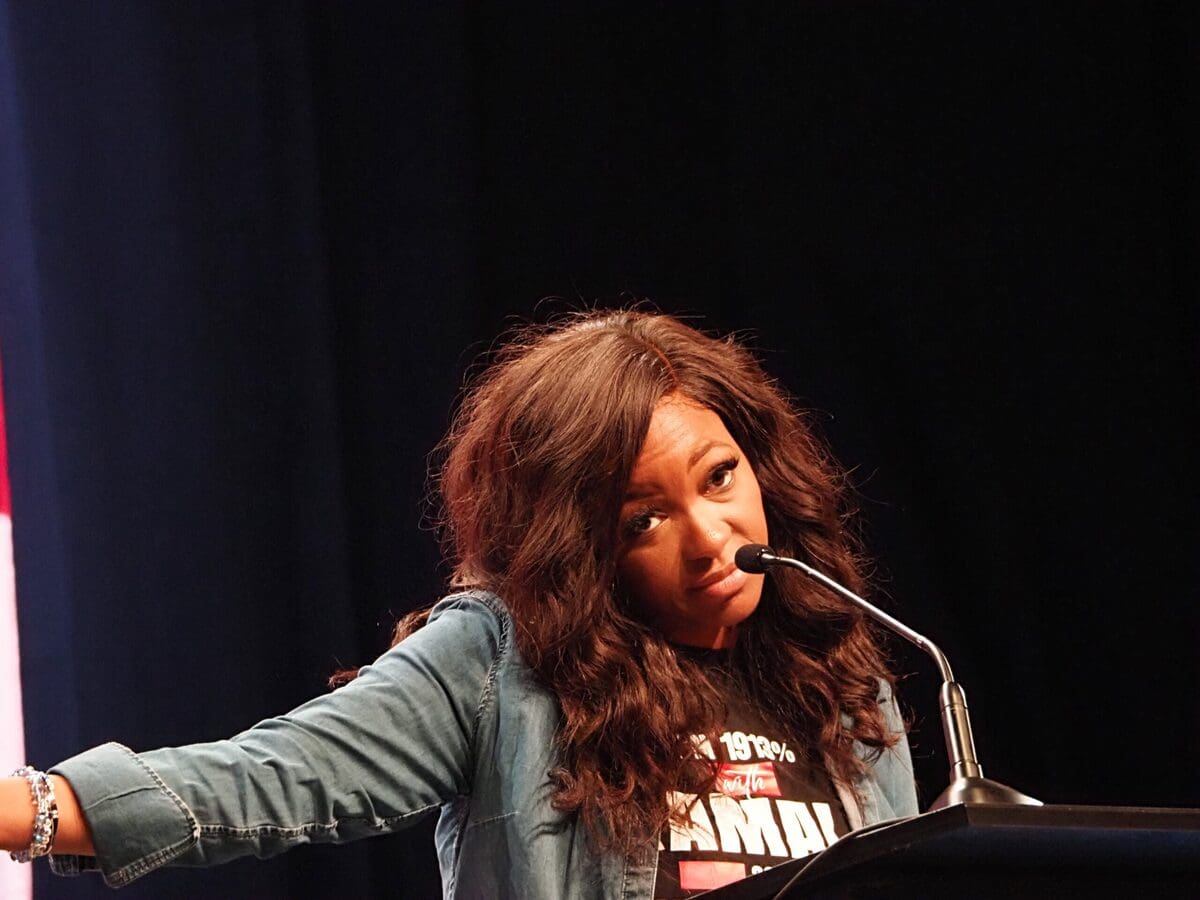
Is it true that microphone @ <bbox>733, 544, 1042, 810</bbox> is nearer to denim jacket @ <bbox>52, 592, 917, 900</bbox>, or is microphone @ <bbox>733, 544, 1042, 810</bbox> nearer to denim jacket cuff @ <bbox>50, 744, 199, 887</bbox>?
denim jacket @ <bbox>52, 592, 917, 900</bbox>

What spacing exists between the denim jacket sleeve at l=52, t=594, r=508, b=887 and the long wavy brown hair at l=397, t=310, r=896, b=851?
8cm

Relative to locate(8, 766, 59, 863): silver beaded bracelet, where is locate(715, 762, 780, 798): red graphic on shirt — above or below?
below

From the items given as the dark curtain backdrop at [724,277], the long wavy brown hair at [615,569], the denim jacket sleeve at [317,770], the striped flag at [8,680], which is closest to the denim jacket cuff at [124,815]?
the denim jacket sleeve at [317,770]

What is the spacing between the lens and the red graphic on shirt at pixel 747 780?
168 cm

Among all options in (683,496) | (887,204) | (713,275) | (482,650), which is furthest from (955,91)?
(482,650)

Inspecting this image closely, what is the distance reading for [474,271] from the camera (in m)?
2.60

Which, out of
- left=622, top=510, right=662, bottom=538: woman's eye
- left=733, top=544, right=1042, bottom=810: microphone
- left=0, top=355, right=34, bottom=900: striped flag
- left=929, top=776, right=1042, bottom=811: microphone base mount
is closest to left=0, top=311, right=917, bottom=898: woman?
left=622, top=510, right=662, bottom=538: woman's eye

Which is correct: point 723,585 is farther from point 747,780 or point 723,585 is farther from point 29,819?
point 29,819

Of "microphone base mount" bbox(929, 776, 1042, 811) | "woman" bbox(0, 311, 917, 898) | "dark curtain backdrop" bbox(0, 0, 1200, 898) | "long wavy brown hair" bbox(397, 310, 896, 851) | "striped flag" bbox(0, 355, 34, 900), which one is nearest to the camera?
"microphone base mount" bbox(929, 776, 1042, 811)

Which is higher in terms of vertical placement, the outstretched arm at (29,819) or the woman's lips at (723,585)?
the woman's lips at (723,585)

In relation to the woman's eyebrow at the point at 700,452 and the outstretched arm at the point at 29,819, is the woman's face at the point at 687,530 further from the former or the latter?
the outstretched arm at the point at 29,819

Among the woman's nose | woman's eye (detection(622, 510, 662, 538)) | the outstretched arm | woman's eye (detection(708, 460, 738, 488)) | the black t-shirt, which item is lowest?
the black t-shirt

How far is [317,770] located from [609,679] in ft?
1.09

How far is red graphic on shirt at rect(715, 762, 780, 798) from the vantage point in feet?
5.52
